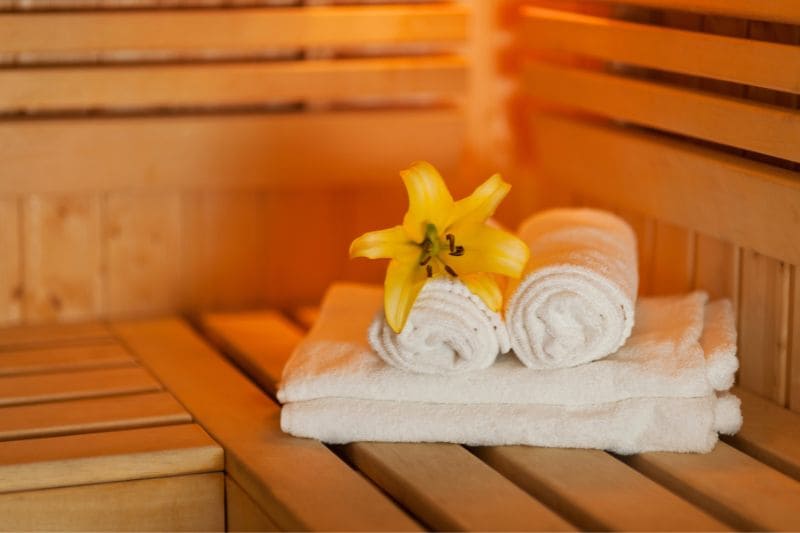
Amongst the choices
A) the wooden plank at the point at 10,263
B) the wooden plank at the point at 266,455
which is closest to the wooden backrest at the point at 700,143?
the wooden plank at the point at 266,455

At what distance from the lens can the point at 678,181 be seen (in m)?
1.86

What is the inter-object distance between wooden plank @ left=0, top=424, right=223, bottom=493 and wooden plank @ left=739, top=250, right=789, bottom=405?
2.27 feet

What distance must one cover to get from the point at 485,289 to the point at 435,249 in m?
0.08

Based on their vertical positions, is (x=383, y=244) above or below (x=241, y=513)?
above

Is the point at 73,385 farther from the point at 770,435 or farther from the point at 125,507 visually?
the point at 770,435

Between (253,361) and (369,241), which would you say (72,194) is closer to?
(253,361)

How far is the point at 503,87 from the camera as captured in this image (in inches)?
94.2

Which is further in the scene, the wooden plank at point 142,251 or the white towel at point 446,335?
the wooden plank at point 142,251

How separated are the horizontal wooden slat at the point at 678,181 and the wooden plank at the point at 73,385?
729mm

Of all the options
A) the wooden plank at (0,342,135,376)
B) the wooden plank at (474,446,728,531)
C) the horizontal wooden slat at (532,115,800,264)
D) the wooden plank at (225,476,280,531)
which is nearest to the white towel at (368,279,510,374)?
the wooden plank at (474,446,728,531)

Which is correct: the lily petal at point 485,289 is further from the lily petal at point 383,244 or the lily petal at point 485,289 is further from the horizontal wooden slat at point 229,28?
the horizontal wooden slat at point 229,28

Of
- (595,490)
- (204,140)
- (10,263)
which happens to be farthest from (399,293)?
(10,263)

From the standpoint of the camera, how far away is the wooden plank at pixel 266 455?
→ 54.4 inches

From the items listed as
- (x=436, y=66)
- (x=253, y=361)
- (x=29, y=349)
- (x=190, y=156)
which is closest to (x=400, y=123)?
(x=436, y=66)
